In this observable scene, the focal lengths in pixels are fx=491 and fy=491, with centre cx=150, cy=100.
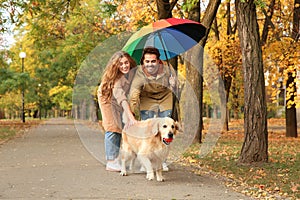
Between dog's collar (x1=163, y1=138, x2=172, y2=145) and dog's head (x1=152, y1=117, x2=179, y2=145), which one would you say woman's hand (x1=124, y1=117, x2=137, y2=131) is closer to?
dog's head (x1=152, y1=117, x2=179, y2=145)

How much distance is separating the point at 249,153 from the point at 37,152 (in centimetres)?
631

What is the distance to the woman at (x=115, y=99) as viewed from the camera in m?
8.68

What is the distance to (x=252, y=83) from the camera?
996 cm

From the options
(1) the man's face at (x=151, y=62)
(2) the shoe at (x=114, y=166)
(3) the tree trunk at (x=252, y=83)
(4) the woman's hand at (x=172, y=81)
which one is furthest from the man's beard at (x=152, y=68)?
(3) the tree trunk at (x=252, y=83)

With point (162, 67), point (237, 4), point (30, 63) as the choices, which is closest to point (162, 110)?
point (162, 67)

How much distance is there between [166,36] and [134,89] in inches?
60.2

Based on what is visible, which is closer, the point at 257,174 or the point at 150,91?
the point at 150,91

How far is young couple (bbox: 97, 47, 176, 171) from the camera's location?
8.30 meters

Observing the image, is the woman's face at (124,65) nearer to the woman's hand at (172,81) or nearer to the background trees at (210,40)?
the woman's hand at (172,81)

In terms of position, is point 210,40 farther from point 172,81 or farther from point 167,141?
point 167,141

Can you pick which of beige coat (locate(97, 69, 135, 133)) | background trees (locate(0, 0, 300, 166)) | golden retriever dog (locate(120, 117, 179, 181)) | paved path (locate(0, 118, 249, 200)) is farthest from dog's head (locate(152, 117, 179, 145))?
background trees (locate(0, 0, 300, 166))

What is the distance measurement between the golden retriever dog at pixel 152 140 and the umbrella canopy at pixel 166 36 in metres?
1.77

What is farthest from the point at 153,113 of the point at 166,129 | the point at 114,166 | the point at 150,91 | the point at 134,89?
the point at 114,166

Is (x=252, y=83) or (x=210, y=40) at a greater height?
(x=210, y=40)
